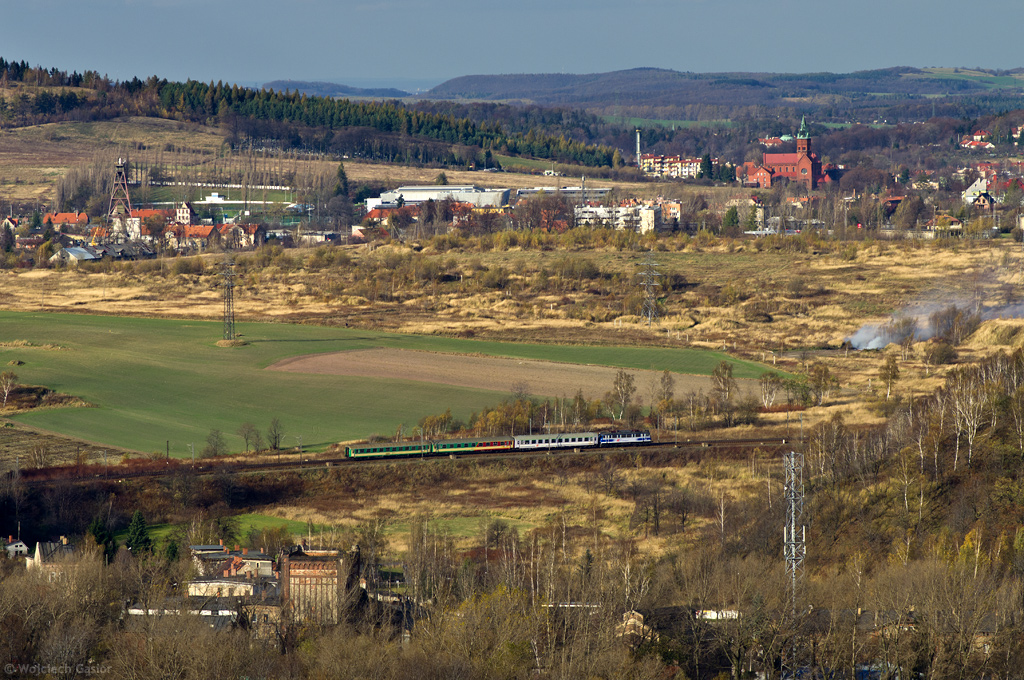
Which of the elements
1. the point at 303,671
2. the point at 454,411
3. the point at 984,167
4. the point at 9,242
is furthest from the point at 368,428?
the point at 984,167

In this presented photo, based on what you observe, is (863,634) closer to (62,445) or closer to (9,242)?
(62,445)

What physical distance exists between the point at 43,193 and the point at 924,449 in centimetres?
9937

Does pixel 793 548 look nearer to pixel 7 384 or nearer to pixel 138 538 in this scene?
pixel 138 538

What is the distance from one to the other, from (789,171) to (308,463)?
113m

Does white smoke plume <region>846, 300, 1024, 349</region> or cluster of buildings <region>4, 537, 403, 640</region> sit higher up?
white smoke plume <region>846, 300, 1024, 349</region>

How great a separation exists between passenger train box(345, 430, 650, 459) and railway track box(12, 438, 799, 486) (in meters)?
0.16

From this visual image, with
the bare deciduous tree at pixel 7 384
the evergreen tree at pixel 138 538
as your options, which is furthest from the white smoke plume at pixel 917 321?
the evergreen tree at pixel 138 538

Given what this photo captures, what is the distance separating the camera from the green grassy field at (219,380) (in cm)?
4778

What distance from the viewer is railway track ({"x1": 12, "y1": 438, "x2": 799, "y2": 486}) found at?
40125mm

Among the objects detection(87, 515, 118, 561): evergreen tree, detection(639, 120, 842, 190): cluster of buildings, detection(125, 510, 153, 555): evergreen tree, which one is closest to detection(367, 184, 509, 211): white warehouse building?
detection(639, 120, 842, 190): cluster of buildings

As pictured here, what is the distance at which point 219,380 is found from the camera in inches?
2203

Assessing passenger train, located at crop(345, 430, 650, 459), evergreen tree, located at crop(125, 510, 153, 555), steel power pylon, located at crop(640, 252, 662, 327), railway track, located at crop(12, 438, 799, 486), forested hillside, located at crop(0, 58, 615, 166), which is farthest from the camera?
forested hillside, located at crop(0, 58, 615, 166)

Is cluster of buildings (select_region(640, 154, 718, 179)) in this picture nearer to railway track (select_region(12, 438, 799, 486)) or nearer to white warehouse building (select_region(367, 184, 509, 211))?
white warehouse building (select_region(367, 184, 509, 211))

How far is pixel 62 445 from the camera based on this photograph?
44094 millimetres
